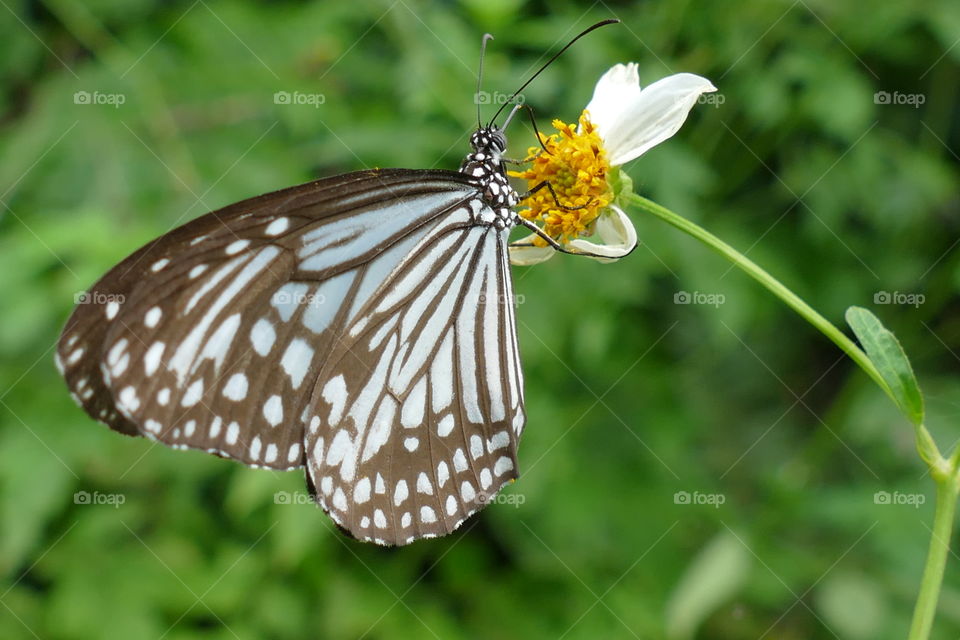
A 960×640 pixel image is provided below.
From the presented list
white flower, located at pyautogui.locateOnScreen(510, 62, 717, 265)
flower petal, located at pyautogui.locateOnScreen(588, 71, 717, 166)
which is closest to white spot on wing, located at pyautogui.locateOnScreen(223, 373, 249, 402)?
white flower, located at pyautogui.locateOnScreen(510, 62, 717, 265)

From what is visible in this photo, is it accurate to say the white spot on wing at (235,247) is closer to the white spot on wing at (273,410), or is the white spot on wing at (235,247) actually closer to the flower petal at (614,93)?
the white spot on wing at (273,410)

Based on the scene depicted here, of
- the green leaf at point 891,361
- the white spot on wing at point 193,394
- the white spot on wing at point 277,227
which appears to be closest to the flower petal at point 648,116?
the green leaf at point 891,361

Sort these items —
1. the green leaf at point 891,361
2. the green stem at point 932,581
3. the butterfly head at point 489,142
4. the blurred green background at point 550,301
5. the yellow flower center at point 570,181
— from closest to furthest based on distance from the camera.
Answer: the green stem at point 932,581, the green leaf at point 891,361, the yellow flower center at point 570,181, the butterfly head at point 489,142, the blurred green background at point 550,301

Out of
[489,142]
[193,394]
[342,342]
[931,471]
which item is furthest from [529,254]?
[931,471]

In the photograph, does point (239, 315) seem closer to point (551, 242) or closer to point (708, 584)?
point (551, 242)

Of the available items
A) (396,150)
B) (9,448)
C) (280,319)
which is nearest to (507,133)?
(396,150)

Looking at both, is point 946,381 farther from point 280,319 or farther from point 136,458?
point 136,458

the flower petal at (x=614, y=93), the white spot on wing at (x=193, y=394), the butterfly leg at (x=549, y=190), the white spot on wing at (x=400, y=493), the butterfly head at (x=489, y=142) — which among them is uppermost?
the flower petal at (x=614, y=93)
